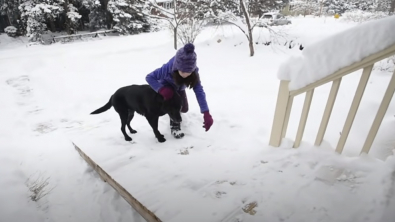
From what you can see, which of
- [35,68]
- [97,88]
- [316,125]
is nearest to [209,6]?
[97,88]

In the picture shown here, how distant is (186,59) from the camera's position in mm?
2049

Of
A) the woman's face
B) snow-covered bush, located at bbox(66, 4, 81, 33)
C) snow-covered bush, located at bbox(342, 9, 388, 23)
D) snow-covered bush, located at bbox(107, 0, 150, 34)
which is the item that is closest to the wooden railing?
the woman's face

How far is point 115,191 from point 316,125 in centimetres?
272

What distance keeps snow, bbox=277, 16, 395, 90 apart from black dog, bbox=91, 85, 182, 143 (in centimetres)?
115

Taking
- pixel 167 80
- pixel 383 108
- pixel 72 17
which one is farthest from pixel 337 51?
pixel 72 17

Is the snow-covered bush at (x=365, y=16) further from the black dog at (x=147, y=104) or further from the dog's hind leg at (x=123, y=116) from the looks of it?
the dog's hind leg at (x=123, y=116)

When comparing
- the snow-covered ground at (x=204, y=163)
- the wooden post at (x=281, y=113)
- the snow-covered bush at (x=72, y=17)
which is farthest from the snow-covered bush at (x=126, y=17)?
the wooden post at (x=281, y=113)

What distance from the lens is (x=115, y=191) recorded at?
182 cm

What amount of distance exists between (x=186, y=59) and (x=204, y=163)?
103 centimetres

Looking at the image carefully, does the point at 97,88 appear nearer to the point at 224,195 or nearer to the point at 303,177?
the point at 224,195

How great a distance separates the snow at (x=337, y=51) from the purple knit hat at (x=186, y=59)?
2.71 ft

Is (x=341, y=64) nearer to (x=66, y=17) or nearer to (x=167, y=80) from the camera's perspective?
(x=167, y=80)

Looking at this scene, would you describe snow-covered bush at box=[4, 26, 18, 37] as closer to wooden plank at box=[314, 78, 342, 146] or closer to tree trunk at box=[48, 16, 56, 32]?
tree trunk at box=[48, 16, 56, 32]

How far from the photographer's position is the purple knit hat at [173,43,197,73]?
2.03 m
